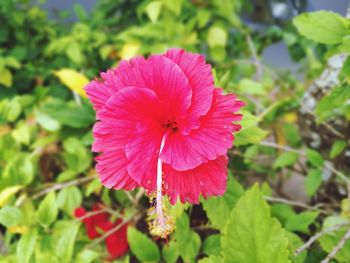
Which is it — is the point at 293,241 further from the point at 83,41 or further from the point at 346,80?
the point at 83,41

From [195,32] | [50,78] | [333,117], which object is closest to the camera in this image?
[333,117]

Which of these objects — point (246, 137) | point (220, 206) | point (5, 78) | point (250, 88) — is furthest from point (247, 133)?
point (5, 78)

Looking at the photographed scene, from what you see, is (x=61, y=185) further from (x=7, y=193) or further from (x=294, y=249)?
(x=294, y=249)

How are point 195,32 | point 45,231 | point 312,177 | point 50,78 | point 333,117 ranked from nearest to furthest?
point 45,231, point 312,177, point 333,117, point 195,32, point 50,78

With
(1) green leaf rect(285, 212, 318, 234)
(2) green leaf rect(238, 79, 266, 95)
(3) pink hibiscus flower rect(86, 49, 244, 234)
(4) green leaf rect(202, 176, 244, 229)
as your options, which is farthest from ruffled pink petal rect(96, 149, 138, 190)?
(2) green leaf rect(238, 79, 266, 95)

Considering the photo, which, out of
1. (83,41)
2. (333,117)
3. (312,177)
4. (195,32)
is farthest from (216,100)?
(83,41)

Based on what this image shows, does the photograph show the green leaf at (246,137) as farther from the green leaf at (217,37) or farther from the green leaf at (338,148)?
the green leaf at (217,37)
